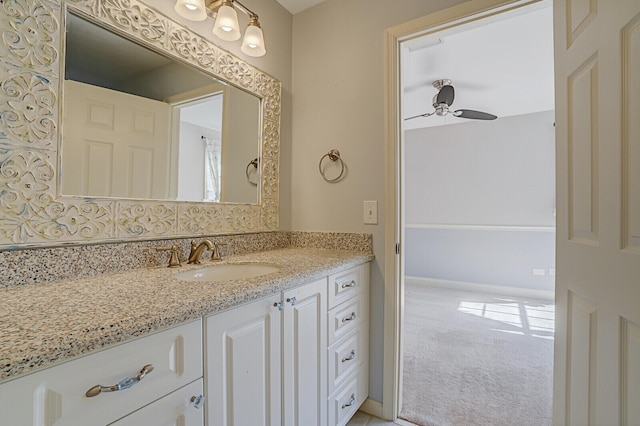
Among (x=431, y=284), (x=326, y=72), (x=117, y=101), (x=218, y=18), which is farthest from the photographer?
(x=431, y=284)

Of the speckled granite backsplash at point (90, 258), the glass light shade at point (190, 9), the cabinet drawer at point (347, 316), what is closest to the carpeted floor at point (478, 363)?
the cabinet drawer at point (347, 316)

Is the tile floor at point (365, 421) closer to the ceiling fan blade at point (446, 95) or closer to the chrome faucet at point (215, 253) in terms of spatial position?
the chrome faucet at point (215, 253)

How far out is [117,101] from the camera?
1160 millimetres

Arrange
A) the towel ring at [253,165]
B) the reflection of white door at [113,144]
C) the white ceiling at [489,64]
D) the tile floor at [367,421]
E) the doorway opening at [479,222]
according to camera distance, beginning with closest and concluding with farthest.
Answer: the reflection of white door at [113,144]
the tile floor at [367,421]
the towel ring at [253,165]
the doorway opening at [479,222]
the white ceiling at [489,64]

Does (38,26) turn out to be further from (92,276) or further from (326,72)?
(326,72)

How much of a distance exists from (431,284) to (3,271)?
4.68 metres

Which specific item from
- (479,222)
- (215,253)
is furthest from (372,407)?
(479,222)

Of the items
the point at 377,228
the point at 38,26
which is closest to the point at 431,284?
the point at 377,228

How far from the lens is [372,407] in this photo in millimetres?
1691

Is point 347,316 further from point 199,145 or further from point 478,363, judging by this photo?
point 478,363

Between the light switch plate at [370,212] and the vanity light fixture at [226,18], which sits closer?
the vanity light fixture at [226,18]

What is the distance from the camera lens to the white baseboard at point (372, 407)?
167cm

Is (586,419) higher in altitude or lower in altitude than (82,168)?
lower

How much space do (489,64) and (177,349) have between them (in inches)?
121
